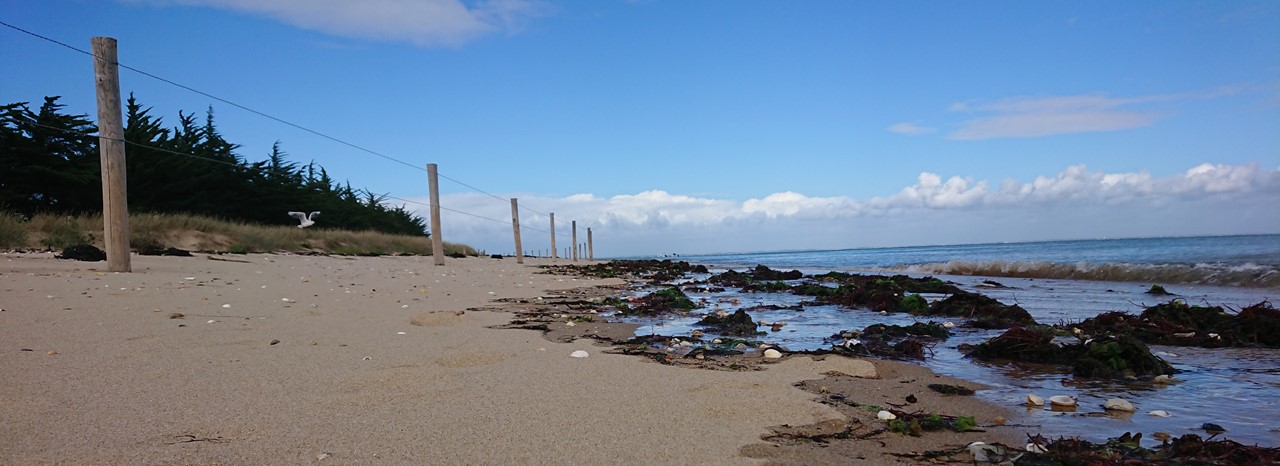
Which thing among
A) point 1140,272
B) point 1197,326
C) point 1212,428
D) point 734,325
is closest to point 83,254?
point 734,325

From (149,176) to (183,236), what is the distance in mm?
10008

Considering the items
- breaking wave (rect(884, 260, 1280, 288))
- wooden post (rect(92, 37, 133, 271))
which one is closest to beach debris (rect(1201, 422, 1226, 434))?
wooden post (rect(92, 37, 133, 271))

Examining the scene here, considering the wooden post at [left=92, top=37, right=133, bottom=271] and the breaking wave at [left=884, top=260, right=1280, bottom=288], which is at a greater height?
the wooden post at [left=92, top=37, right=133, bottom=271]

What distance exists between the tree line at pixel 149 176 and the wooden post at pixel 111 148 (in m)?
4.10

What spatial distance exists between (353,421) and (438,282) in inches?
348

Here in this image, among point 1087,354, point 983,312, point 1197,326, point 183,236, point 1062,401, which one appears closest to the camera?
point 1062,401

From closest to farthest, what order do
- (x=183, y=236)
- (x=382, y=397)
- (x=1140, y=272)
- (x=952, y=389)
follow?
(x=382, y=397)
(x=952, y=389)
(x=1140, y=272)
(x=183, y=236)

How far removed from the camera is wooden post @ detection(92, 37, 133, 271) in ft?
28.1

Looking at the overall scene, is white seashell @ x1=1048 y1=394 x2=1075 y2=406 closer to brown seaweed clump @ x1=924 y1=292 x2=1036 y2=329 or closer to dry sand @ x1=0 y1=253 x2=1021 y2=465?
dry sand @ x1=0 y1=253 x2=1021 y2=465

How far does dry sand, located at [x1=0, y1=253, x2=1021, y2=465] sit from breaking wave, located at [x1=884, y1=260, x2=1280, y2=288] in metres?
12.7

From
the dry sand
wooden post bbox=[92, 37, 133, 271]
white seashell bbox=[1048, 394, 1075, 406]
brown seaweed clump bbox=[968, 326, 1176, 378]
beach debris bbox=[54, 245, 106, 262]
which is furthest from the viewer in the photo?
beach debris bbox=[54, 245, 106, 262]

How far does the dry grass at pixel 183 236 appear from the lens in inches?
507

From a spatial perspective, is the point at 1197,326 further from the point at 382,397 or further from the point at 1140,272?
the point at 1140,272

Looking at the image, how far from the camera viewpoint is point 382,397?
3.00 metres
